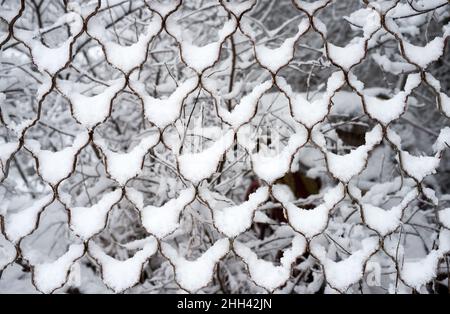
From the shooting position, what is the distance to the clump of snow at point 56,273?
1.16m

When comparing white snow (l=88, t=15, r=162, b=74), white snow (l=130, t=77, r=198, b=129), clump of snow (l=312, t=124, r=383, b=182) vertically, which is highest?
white snow (l=88, t=15, r=162, b=74)

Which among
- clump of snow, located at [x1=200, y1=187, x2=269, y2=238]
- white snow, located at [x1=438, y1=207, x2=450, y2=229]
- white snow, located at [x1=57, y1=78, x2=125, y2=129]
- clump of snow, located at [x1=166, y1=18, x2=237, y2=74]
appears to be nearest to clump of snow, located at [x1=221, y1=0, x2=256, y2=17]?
clump of snow, located at [x1=166, y1=18, x2=237, y2=74]

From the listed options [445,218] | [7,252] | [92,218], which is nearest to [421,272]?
[445,218]

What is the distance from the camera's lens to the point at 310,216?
1.18 metres

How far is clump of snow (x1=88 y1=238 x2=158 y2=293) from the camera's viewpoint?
1147 mm

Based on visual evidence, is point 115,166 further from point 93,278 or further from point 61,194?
point 93,278

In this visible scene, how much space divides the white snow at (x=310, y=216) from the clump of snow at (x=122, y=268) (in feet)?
1.18

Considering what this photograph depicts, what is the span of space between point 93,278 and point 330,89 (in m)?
1.43

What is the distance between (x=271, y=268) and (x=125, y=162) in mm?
489

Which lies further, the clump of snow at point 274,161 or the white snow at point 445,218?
the white snow at point 445,218

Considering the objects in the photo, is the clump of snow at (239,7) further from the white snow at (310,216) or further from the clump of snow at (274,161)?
the white snow at (310,216)

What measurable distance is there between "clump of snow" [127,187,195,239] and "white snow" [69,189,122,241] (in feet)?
0.18

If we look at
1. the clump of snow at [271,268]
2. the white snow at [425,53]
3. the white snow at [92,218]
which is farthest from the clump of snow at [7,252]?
the white snow at [425,53]

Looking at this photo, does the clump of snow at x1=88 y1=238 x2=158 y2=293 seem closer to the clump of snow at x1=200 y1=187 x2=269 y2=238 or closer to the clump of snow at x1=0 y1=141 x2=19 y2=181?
the clump of snow at x1=200 y1=187 x2=269 y2=238
